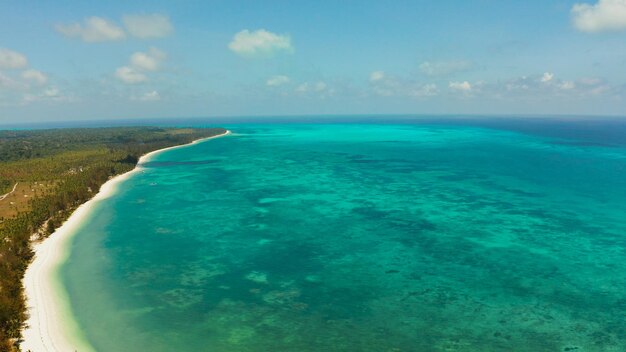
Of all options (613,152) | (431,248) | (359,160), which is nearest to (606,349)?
(431,248)

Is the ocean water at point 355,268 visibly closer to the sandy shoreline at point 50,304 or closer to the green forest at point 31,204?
the sandy shoreline at point 50,304

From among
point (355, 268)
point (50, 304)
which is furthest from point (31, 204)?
point (355, 268)

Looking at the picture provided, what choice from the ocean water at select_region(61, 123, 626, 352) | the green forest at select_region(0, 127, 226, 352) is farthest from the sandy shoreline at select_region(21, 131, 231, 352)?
the ocean water at select_region(61, 123, 626, 352)

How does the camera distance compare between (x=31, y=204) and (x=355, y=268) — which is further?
(x=31, y=204)

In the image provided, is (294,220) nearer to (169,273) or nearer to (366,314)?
(169,273)

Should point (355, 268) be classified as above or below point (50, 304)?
Result: above

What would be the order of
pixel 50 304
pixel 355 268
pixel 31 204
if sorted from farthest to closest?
pixel 31 204, pixel 355 268, pixel 50 304

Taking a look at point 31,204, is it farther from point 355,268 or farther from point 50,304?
point 355,268

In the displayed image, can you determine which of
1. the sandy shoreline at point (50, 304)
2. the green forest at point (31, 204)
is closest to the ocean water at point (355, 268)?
the sandy shoreline at point (50, 304)
